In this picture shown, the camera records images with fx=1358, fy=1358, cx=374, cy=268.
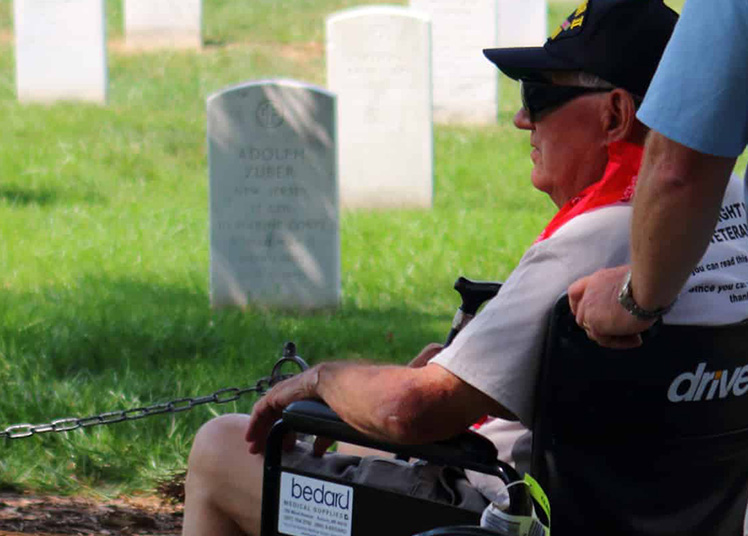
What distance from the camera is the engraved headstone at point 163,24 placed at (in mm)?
16531

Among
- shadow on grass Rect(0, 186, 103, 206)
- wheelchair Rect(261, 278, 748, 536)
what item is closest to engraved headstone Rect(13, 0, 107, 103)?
shadow on grass Rect(0, 186, 103, 206)

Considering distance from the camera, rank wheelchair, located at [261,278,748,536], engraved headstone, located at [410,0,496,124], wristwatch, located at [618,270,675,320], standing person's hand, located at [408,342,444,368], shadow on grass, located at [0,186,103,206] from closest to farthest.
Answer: wristwatch, located at [618,270,675,320]
wheelchair, located at [261,278,748,536]
standing person's hand, located at [408,342,444,368]
shadow on grass, located at [0,186,103,206]
engraved headstone, located at [410,0,496,124]

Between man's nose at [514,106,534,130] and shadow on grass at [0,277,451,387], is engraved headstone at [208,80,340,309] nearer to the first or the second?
shadow on grass at [0,277,451,387]

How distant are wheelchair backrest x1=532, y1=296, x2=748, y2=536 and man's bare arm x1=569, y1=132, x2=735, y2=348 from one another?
22cm

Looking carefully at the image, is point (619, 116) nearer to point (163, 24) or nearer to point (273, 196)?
point (273, 196)

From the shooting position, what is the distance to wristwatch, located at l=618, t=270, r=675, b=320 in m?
1.97

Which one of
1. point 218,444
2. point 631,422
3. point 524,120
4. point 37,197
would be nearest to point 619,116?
point 524,120

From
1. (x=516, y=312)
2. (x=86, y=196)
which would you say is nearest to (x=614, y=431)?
(x=516, y=312)

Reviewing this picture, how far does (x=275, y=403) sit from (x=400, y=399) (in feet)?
1.13

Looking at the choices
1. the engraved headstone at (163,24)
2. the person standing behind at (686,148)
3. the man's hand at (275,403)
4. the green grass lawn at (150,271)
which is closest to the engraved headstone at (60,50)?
the green grass lawn at (150,271)

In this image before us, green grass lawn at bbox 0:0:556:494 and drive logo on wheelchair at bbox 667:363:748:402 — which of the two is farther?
green grass lawn at bbox 0:0:556:494

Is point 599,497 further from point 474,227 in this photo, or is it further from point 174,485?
point 474,227

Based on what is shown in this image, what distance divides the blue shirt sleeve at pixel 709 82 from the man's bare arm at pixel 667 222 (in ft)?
0.08

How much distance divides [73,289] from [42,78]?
6.54 meters
